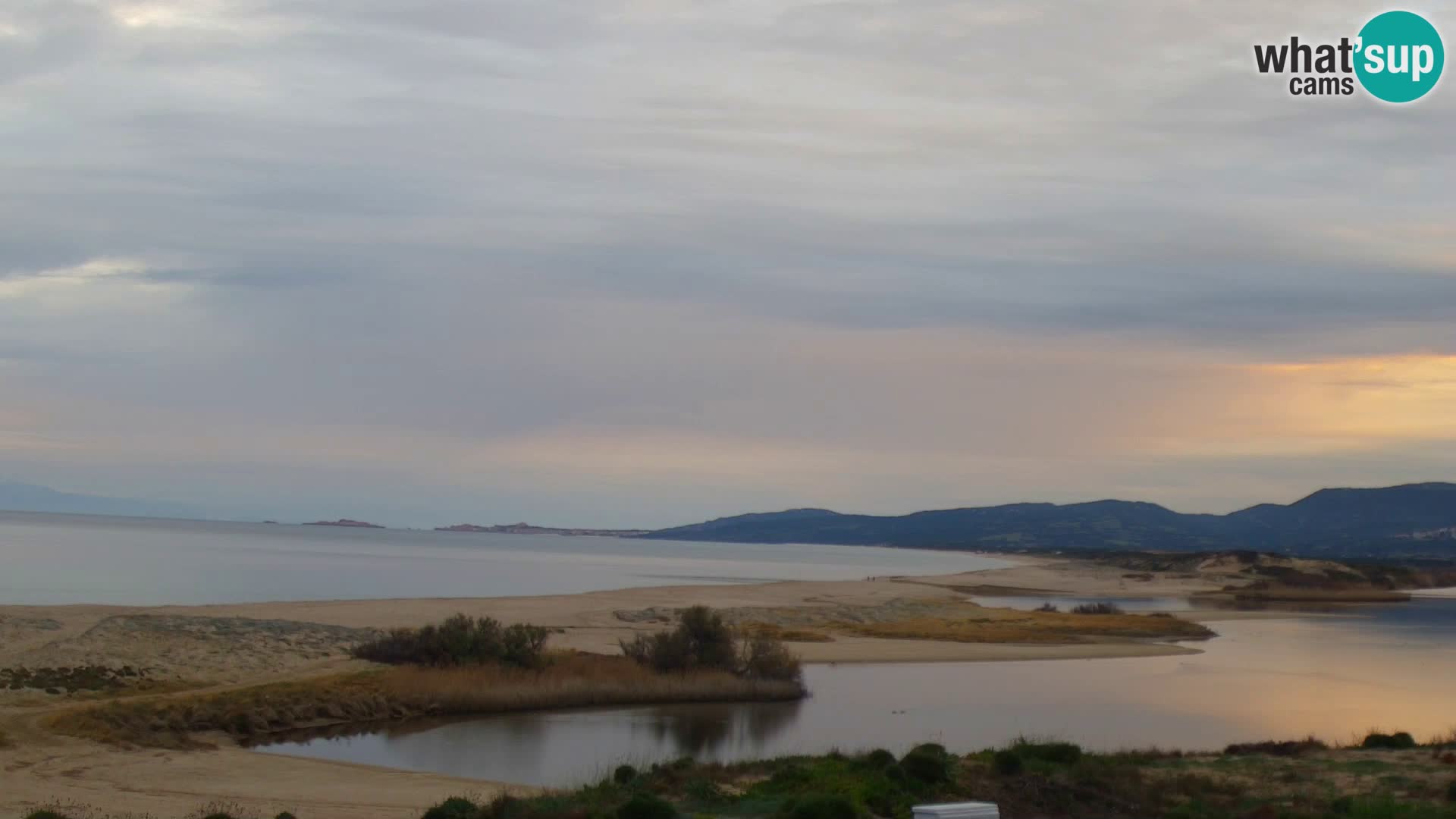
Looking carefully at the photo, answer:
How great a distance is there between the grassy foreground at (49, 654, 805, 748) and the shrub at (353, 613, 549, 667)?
641 mm

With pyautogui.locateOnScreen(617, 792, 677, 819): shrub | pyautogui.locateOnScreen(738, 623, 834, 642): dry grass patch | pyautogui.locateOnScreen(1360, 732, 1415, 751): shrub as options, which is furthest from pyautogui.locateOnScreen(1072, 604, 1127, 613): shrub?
pyautogui.locateOnScreen(617, 792, 677, 819): shrub

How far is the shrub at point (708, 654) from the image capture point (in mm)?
33719

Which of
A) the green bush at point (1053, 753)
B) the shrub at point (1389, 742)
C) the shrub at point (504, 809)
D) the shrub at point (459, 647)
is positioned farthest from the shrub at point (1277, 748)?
the shrub at point (459, 647)

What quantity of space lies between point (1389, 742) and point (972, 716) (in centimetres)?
1016

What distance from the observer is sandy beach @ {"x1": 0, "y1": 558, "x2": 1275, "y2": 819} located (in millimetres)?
18047

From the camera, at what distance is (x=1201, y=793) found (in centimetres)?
1589

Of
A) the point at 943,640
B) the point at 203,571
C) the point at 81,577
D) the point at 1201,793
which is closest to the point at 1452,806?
the point at 1201,793

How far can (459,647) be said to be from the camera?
3198cm

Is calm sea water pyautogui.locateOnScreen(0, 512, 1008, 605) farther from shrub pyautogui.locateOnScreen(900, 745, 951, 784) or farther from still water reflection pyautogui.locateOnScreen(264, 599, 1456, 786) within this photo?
shrub pyautogui.locateOnScreen(900, 745, 951, 784)

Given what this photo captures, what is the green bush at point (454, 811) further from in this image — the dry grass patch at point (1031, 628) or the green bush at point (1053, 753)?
the dry grass patch at point (1031, 628)

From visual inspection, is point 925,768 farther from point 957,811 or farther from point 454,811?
point 454,811

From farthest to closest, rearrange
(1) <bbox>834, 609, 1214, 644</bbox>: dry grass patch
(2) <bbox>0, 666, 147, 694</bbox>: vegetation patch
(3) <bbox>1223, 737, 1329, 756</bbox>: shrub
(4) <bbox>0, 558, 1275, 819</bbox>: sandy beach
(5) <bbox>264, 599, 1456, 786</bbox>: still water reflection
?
(1) <bbox>834, 609, 1214, 644</bbox>: dry grass patch < (2) <bbox>0, 666, 147, 694</bbox>: vegetation patch < (5) <bbox>264, 599, 1456, 786</bbox>: still water reflection < (3) <bbox>1223, 737, 1329, 756</bbox>: shrub < (4) <bbox>0, 558, 1275, 819</bbox>: sandy beach

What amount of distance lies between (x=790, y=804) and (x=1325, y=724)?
60.8ft

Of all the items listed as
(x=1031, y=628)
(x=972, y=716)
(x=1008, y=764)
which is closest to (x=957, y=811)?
(x=1008, y=764)
